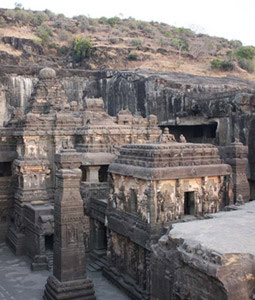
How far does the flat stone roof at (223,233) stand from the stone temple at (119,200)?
→ 15 cm

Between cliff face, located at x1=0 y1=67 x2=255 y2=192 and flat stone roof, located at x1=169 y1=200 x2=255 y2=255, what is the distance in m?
7.76

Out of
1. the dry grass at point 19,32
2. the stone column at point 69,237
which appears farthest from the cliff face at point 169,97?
the dry grass at point 19,32

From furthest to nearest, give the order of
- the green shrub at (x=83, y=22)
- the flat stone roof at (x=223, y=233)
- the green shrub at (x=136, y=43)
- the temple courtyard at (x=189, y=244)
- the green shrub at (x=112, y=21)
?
the green shrub at (x=112, y=21), the green shrub at (x=83, y=22), the green shrub at (x=136, y=43), the temple courtyard at (x=189, y=244), the flat stone roof at (x=223, y=233)

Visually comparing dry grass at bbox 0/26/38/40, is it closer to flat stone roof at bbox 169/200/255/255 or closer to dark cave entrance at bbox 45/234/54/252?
dark cave entrance at bbox 45/234/54/252

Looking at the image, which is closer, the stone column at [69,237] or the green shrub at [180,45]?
the stone column at [69,237]

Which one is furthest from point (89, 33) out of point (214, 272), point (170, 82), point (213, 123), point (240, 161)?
point (214, 272)

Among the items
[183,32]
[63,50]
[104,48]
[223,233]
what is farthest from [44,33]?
[223,233]

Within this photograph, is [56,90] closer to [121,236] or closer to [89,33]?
[121,236]

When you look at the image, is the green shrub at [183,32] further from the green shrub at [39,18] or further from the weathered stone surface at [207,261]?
the weathered stone surface at [207,261]

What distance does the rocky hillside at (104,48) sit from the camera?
40.9 metres

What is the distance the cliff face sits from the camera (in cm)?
1787

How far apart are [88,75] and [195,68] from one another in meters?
16.8

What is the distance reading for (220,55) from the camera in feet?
177

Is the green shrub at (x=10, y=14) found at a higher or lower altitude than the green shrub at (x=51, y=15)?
lower
